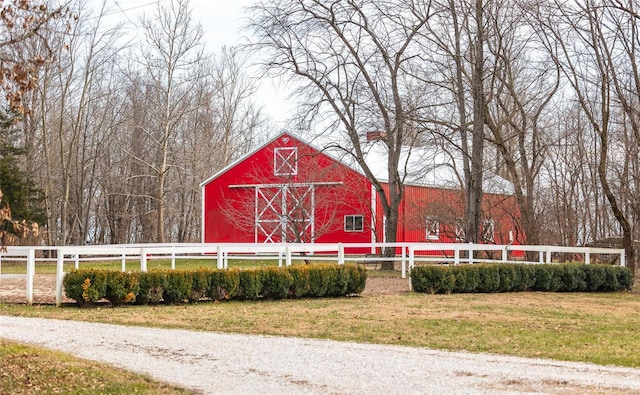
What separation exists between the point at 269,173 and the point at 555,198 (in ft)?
43.8

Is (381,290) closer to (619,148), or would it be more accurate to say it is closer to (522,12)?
(522,12)

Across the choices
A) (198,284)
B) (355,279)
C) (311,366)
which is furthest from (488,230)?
(311,366)

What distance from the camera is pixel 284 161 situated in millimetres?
39500

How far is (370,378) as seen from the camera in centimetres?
918

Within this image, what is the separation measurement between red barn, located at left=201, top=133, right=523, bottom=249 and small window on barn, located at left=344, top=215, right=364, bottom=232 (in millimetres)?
42

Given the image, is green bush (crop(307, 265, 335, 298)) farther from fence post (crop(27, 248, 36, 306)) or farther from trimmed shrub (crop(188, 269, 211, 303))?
fence post (crop(27, 248, 36, 306))

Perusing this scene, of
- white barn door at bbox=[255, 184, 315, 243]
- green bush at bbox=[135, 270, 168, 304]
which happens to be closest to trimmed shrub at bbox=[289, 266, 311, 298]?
green bush at bbox=[135, 270, 168, 304]

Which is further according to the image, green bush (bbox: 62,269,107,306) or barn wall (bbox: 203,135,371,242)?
barn wall (bbox: 203,135,371,242)

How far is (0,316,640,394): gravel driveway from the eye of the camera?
8703mm

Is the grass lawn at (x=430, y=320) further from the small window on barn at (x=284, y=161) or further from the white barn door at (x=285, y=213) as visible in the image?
the small window on barn at (x=284, y=161)

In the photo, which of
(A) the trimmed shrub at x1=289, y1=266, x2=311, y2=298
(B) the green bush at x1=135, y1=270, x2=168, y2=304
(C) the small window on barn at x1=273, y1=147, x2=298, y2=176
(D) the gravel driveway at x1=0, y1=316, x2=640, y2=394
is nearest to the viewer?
(D) the gravel driveway at x1=0, y1=316, x2=640, y2=394

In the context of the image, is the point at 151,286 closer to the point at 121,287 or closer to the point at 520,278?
the point at 121,287

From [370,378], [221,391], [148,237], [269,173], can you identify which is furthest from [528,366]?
[148,237]

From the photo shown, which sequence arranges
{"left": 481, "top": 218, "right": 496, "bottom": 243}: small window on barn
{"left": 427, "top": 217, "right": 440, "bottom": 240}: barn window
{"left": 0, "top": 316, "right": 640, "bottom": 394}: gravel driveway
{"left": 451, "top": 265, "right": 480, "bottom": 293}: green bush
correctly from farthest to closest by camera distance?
{"left": 427, "top": 217, "right": 440, "bottom": 240}: barn window < {"left": 481, "top": 218, "right": 496, "bottom": 243}: small window on barn < {"left": 451, "top": 265, "right": 480, "bottom": 293}: green bush < {"left": 0, "top": 316, "right": 640, "bottom": 394}: gravel driveway
